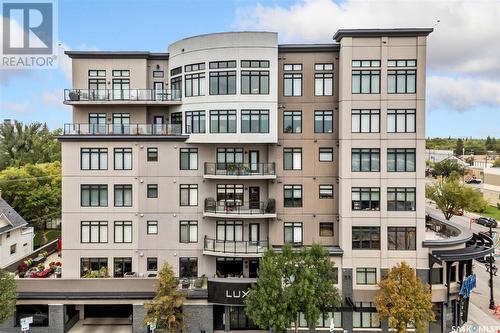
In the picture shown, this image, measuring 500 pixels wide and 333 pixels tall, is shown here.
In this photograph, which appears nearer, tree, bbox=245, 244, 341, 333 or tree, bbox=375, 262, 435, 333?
tree, bbox=245, 244, 341, 333

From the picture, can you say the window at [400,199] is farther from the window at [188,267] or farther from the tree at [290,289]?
the window at [188,267]

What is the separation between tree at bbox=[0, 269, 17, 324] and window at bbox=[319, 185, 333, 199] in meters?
17.3

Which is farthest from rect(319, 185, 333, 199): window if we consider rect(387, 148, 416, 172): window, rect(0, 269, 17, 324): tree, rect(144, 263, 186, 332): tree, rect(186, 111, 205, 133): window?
rect(0, 269, 17, 324): tree

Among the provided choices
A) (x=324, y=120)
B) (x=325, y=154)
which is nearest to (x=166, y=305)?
(x=325, y=154)

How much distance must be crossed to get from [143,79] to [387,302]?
18964 mm

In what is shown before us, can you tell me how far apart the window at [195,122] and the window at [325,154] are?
710cm

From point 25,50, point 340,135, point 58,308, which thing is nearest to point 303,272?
point 340,135

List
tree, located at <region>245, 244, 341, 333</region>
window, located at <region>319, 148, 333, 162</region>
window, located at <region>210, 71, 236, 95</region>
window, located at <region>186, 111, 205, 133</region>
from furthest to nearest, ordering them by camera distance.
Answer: window, located at <region>319, 148, 333, 162</region> → window, located at <region>186, 111, 205, 133</region> → window, located at <region>210, 71, 236, 95</region> → tree, located at <region>245, 244, 341, 333</region>

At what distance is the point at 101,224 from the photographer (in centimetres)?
2258

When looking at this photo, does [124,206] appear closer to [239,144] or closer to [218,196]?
[218,196]

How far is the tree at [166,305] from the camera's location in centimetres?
1852

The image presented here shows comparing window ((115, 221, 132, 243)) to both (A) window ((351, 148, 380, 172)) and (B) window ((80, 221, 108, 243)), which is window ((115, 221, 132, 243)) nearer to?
(B) window ((80, 221, 108, 243))

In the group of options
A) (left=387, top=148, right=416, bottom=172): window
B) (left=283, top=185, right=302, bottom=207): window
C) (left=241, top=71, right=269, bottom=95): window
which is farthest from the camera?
(left=283, top=185, right=302, bottom=207): window

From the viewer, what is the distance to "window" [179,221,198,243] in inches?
893
